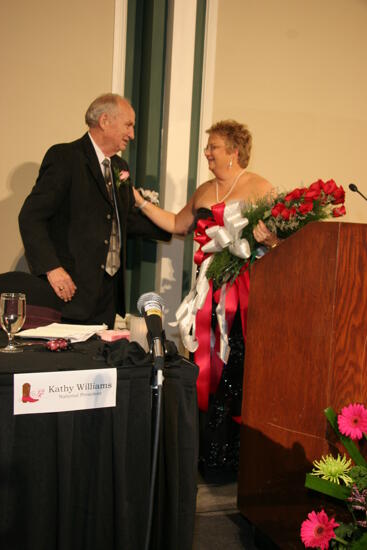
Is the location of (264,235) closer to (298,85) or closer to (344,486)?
(344,486)

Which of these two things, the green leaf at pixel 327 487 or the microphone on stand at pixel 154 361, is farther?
the green leaf at pixel 327 487

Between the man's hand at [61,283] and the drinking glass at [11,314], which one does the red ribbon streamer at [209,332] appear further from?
the drinking glass at [11,314]

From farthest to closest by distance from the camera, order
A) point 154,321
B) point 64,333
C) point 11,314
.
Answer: point 64,333 → point 11,314 → point 154,321

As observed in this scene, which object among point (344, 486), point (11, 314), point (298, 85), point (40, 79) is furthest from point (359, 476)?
point (298, 85)

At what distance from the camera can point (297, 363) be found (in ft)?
6.63

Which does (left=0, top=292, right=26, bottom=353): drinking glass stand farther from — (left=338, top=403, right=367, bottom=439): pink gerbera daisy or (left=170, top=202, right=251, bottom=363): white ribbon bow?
(left=170, top=202, right=251, bottom=363): white ribbon bow

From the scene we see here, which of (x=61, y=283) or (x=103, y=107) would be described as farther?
(x=103, y=107)

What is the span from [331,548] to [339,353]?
0.55 metres

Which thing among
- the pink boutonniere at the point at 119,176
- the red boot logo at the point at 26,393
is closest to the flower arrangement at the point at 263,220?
the pink boutonniere at the point at 119,176

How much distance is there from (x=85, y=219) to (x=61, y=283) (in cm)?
38

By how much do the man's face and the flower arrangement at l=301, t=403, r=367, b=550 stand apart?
2.10 meters

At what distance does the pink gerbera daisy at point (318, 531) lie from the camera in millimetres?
1612

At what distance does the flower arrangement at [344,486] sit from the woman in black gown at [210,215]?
1.08 m

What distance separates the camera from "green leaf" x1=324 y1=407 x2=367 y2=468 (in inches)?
68.1
